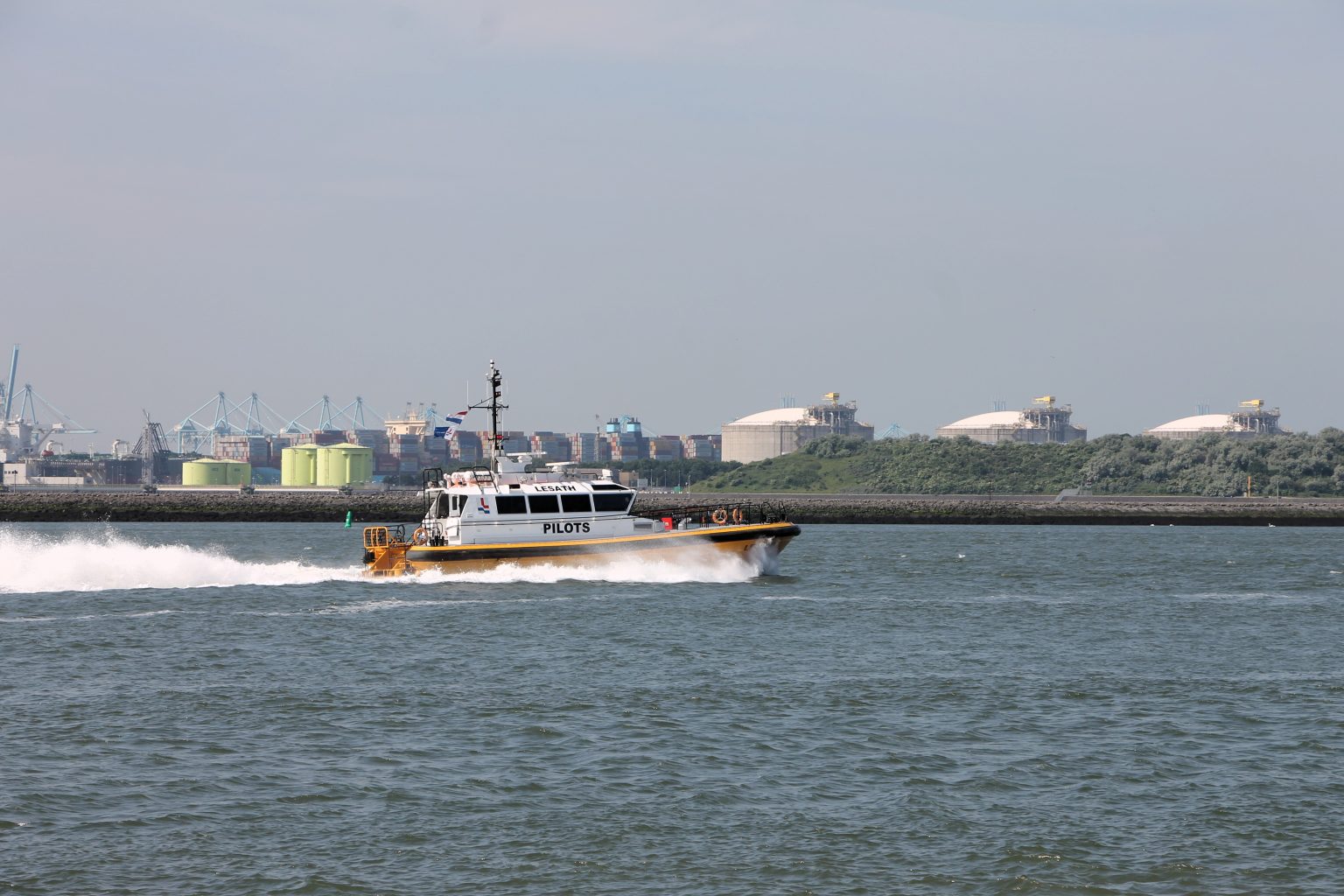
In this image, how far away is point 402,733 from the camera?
22.2 metres

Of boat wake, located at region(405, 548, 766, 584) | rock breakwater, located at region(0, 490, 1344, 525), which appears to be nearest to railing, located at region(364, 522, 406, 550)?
boat wake, located at region(405, 548, 766, 584)

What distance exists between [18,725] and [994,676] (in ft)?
60.5

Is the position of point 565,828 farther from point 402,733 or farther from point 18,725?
point 18,725

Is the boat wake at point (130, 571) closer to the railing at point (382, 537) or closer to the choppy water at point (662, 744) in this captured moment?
the railing at point (382, 537)

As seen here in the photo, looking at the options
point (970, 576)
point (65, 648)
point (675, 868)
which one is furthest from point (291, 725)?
point (970, 576)

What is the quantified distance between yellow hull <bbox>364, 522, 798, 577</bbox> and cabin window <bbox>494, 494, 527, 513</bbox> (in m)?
1.14

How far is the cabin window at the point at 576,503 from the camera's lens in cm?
4625

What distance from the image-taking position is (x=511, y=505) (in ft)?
151

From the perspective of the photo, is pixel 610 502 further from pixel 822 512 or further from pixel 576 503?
pixel 822 512

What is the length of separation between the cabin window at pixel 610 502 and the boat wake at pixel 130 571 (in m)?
9.25

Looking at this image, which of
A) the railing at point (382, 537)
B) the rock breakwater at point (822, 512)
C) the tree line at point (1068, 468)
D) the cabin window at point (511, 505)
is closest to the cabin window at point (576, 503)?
the cabin window at point (511, 505)

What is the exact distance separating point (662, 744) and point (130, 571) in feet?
107

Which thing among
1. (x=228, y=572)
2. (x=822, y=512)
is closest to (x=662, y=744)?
(x=228, y=572)

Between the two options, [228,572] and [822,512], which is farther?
[822,512]
